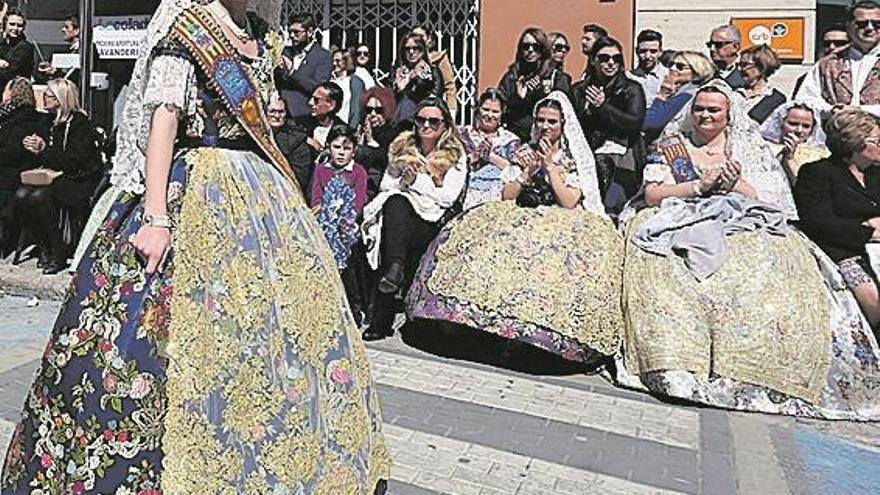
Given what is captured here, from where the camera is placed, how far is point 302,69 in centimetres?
864

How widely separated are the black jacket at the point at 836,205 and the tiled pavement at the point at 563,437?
1061mm

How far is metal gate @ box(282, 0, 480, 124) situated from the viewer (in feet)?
33.7

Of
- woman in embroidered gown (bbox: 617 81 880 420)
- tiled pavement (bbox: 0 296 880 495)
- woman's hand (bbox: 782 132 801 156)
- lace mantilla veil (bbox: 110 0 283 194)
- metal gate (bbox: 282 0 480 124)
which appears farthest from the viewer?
metal gate (bbox: 282 0 480 124)

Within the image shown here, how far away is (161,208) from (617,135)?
15.5 ft

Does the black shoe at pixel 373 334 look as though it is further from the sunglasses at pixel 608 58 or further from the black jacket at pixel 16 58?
the black jacket at pixel 16 58

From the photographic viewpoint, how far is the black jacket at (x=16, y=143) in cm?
899

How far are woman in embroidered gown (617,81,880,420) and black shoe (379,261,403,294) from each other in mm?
1529

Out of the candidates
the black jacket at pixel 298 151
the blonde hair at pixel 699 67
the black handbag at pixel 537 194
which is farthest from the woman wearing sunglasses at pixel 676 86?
the black jacket at pixel 298 151

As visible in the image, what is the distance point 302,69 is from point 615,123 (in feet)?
8.96

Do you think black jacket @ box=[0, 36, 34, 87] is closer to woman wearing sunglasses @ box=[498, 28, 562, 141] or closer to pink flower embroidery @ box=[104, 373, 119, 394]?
woman wearing sunglasses @ box=[498, 28, 562, 141]

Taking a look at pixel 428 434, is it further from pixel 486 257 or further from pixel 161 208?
pixel 161 208

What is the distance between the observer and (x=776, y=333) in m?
5.64

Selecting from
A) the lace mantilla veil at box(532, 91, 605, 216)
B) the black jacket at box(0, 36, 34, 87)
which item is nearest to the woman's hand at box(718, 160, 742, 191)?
the lace mantilla veil at box(532, 91, 605, 216)

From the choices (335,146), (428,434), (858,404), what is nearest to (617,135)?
(335,146)
